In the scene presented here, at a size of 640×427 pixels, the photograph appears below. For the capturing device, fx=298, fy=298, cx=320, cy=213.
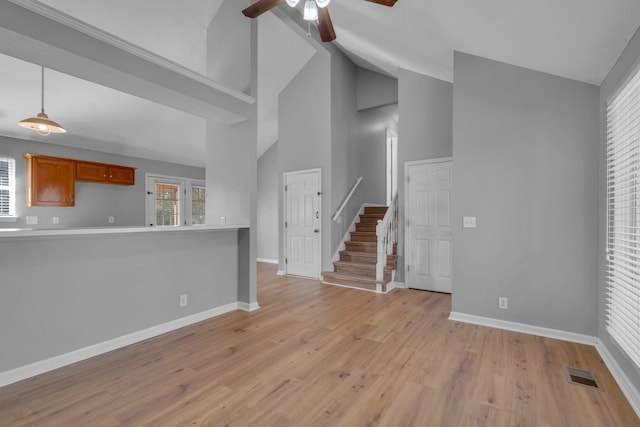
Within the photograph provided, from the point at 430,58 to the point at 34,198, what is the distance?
607cm

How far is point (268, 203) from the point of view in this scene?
24.4 ft

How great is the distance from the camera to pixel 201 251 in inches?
131

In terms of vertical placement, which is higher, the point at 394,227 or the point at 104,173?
the point at 104,173

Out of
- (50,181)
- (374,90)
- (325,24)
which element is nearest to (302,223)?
(374,90)

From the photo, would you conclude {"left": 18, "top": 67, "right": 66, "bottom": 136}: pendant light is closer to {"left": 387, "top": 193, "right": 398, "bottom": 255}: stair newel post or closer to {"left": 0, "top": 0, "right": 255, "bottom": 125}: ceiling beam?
{"left": 0, "top": 0, "right": 255, "bottom": 125}: ceiling beam

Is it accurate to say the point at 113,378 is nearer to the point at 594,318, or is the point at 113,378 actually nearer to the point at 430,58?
the point at 594,318

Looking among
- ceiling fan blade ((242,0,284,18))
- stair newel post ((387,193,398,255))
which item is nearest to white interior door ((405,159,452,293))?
stair newel post ((387,193,398,255))

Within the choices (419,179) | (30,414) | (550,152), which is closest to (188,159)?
(419,179)

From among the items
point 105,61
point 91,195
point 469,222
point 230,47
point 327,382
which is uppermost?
point 230,47

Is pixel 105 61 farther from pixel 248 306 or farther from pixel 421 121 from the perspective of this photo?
pixel 421 121

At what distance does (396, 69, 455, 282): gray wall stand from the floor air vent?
272 centimetres

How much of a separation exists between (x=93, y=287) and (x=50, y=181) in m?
3.58

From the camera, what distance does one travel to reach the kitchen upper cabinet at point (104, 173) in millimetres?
5197

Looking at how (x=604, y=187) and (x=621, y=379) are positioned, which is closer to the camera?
(x=621, y=379)
